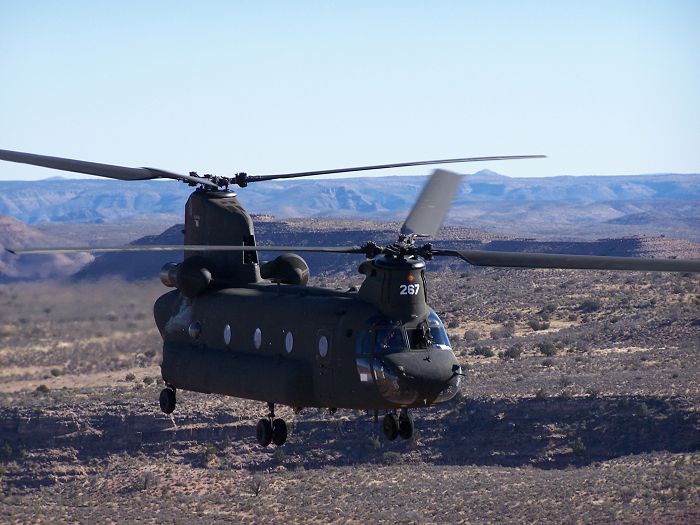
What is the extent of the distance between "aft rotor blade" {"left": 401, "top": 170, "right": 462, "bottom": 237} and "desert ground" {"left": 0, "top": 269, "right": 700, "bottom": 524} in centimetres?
1242

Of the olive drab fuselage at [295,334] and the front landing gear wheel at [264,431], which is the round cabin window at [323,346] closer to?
the olive drab fuselage at [295,334]

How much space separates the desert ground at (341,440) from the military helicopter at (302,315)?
903cm

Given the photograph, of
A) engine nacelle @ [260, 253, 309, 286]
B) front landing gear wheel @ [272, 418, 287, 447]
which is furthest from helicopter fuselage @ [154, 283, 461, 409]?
engine nacelle @ [260, 253, 309, 286]

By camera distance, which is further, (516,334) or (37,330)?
(516,334)

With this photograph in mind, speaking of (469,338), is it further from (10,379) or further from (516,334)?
(10,379)

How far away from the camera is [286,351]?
85.7 ft

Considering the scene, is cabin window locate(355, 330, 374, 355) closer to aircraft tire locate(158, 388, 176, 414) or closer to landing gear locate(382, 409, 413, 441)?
landing gear locate(382, 409, 413, 441)

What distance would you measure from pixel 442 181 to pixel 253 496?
23342 millimetres

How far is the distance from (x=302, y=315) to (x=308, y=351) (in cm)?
75

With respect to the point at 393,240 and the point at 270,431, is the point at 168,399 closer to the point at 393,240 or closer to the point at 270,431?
the point at 270,431

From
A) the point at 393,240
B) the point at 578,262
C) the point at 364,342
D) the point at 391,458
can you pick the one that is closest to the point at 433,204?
the point at 364,342

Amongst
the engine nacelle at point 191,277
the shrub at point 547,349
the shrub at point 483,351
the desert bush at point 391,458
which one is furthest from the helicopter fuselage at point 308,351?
the shrub at point 547,349

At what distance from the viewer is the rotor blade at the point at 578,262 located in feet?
73.0

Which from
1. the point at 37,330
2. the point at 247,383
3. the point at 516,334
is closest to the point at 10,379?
the point at 37,330
